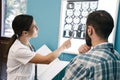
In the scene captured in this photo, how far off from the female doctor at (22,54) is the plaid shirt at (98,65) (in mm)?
589

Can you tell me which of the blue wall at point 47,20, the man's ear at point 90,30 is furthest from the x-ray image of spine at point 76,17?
the man's ear at point 90,30

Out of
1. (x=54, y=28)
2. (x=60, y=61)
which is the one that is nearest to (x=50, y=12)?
(x=54, y=28)

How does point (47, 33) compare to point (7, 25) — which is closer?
point (47, 33)

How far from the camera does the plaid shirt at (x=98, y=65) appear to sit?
1.07m

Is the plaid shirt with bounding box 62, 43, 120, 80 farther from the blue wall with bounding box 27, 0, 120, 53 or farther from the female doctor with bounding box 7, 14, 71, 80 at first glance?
the blue wall with bounding box 27, 0, 120, 53

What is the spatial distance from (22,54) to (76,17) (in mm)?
853

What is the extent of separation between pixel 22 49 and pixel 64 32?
78 cm

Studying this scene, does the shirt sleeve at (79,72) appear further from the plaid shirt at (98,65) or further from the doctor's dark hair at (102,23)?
the doctor's dark hair at (102,23)

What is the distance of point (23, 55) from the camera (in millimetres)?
1645

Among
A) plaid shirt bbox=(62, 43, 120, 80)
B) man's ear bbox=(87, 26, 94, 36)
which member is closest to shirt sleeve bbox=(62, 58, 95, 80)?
plaid shirt bbox=(62, 43, 120, 80)

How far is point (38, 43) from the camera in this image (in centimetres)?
258

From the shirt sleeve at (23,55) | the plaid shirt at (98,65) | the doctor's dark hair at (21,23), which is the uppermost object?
the doctor's dark hair at (21,23)

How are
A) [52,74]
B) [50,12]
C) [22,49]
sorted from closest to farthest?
[22,49] < [52,74] < [50,12]

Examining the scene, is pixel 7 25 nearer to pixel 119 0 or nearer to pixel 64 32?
pixel 64 32
